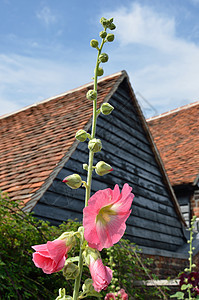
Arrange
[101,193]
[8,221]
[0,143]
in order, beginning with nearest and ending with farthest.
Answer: [101,193], [8,221], [0,143]

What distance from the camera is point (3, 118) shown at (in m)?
9.00

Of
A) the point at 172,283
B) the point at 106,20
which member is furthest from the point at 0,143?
the point at 106,20

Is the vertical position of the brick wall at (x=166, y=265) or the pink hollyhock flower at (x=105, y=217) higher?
the brick wall at (x=166, y=265)

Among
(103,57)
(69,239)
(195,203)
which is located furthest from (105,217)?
(195,203)

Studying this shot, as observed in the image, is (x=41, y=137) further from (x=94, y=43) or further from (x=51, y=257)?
(x=51, y=257)

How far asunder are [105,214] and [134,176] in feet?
19.2

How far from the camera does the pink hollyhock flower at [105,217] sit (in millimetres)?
854

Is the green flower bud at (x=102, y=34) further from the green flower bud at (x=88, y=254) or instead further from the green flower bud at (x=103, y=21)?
the green flower bud at (x=88, y=254)

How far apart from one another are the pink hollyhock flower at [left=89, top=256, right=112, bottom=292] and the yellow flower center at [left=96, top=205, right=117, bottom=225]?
0.10 meters

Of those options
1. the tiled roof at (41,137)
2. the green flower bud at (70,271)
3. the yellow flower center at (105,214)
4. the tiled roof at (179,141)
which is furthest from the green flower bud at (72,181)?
the tiled roof at (179,141)

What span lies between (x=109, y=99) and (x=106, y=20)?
5.12 metres

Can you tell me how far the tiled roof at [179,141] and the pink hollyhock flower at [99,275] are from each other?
793 cm

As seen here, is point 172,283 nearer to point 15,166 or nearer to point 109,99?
point 15,166

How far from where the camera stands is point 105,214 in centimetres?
93
